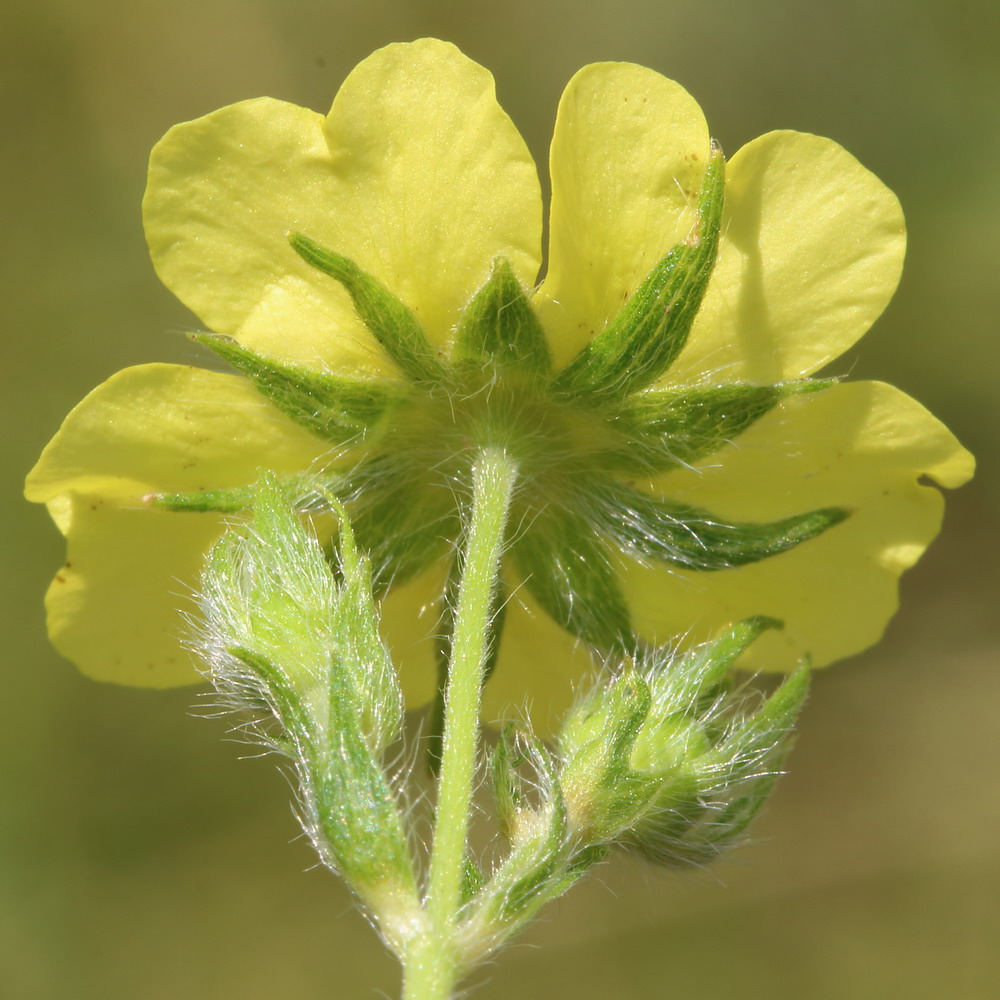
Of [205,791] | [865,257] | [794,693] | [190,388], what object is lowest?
[205,791]

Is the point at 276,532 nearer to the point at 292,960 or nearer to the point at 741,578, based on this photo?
the point at 741,578

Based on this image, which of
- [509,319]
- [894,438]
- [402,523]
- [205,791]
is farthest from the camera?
[205,791]

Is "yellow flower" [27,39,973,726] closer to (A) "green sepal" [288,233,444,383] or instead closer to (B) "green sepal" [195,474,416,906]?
(A) "green sepal" [288,233,444,383]

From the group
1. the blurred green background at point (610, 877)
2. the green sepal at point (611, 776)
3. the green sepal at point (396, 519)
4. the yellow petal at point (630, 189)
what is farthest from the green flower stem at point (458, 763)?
the blurred green background at point (610, 877)

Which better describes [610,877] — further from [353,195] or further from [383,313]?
[353,195]

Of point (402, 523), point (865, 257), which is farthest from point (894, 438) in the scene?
point (402, 523)

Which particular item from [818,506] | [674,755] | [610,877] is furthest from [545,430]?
[610,877]
